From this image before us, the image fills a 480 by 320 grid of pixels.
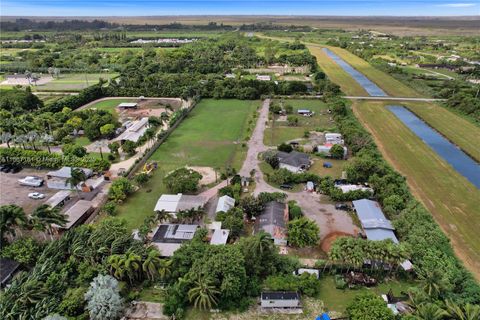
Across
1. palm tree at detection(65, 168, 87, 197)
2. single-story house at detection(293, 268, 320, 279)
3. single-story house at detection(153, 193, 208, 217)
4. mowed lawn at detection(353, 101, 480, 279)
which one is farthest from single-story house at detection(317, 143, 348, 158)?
palm tree at detection(65, 168, 87, 197)

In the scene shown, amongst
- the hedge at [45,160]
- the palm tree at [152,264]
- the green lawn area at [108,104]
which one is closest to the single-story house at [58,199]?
the hedge at [45,160]

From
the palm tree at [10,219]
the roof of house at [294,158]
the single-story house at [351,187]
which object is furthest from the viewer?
the roof of house at [294,158]

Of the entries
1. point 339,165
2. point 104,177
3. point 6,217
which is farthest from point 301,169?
point 6,217

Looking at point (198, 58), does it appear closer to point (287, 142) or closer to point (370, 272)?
point (287, 142)

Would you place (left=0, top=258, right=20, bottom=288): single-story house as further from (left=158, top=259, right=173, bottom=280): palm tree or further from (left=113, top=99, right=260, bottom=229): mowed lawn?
(left=158, top=259, right=173, bottom=280): palm tree

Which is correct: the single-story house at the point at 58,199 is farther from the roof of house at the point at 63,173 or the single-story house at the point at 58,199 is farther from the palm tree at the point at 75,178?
the roof of house at the point at 63,173

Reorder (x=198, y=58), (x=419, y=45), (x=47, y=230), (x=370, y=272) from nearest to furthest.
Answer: (x=370, y=272), (x=47, y=230), (x=198, y=58), (x=419, y=45)

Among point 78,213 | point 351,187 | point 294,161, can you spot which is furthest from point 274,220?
point 78,213
